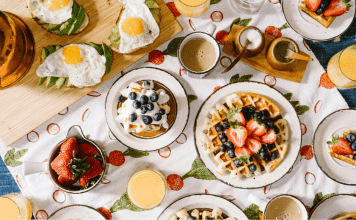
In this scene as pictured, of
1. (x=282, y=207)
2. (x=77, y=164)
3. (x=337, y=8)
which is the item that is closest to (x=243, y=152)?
(x=282, y=207)

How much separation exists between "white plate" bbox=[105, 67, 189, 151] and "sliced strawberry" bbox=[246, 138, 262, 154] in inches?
17.0

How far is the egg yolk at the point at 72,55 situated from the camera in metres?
1.77

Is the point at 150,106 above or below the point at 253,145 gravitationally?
above

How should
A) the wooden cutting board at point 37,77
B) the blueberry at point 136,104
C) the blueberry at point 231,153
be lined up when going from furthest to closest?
the wooden cutting board at point 37,77
the blueberry at point 231,153
the blueberry at point 136,104

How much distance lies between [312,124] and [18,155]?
6.89ft

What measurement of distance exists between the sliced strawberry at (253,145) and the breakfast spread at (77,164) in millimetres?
979

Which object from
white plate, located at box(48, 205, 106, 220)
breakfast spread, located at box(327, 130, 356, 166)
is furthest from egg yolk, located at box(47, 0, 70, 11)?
breakfast spread, located at box(327, 130, 356, 166)

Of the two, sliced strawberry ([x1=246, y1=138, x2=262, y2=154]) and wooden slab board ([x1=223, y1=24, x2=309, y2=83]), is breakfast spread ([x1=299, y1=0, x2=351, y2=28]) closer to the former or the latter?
wooden slab board ([x1=223, y1=24, x2=309, y2=83])

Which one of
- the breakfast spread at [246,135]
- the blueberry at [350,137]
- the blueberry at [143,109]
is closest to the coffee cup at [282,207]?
the breakfast spread at [246,135]

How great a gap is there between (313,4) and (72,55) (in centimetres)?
167

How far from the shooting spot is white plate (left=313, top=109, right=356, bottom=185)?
5.93 feet

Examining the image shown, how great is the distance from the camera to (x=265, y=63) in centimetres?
186

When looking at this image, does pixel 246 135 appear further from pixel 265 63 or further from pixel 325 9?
pixel 325 9

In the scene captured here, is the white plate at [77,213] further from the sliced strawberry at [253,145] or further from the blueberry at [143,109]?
the sliced strawberry at [253,145]
